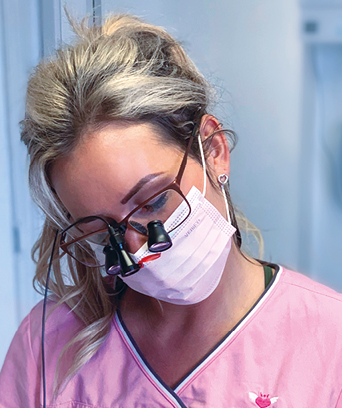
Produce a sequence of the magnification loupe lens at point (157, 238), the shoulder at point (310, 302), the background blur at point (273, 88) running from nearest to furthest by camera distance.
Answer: the magnification loupe lens at point (157, 238)
the shoulder at point (310, 302)
the background blur at point (273, 88)

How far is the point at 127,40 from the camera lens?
0.90 metres

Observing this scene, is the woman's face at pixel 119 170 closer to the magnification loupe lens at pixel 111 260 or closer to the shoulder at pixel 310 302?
the magnification loupe lens at pixel 111 260

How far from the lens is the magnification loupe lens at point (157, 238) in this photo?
31.5 inches

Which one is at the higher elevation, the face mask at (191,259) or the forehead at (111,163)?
the forehead at (111,163)

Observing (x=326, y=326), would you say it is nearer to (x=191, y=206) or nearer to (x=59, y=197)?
(x=191, y=206)

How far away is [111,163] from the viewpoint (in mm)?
805

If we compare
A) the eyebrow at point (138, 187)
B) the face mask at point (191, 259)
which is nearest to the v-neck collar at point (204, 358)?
the face mask at point (191, 259)

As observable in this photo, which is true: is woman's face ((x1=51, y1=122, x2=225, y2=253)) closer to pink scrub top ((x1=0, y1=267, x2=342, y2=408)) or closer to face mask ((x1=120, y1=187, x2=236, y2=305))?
face mask ((x1=120, y1=187, x2=236, y2=305))

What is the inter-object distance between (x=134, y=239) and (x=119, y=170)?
13 cm

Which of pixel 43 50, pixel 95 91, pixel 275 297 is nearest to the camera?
pixel 95 91

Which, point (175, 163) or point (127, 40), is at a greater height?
point (127, 40)

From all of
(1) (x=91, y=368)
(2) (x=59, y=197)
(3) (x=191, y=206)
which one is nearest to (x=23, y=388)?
(1) (x=91, y=368)

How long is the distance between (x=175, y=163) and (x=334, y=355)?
0.48 m

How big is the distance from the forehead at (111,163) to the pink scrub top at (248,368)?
0.37 metres
